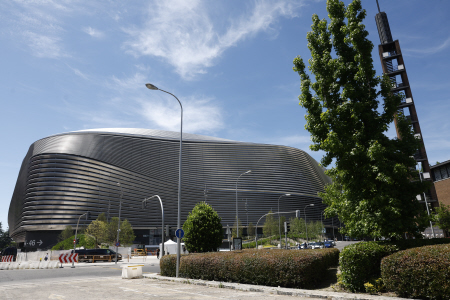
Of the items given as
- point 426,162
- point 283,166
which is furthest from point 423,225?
point 283,166

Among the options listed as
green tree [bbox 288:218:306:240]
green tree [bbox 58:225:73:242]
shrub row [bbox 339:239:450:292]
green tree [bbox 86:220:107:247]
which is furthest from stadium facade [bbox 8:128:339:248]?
shrub row [bbox 339:239:450:292]

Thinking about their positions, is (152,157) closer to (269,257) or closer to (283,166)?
(283,166)

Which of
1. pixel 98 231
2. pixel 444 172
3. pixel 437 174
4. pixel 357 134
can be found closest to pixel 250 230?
pixel 98 231

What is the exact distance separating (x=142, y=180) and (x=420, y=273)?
88161 millimetres

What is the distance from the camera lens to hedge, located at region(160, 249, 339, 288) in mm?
11711

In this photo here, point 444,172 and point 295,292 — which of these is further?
point 444,172

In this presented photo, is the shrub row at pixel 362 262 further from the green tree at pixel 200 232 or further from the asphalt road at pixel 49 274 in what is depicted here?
the asphalt road at pixel 49 274

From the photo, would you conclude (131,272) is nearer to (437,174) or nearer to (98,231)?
(98,231)

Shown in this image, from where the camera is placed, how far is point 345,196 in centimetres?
1236

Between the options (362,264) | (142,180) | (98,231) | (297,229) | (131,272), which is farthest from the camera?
(142,180)

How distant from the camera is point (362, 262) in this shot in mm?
10430

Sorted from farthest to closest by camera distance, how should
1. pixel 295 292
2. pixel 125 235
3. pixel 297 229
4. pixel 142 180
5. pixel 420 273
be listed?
pixel 142 180
pixel 297 229
pixel 125 235
pixel 295 292
pixel 420 273

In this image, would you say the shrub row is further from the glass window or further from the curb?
the glass window

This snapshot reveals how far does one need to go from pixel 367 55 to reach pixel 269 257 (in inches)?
379
